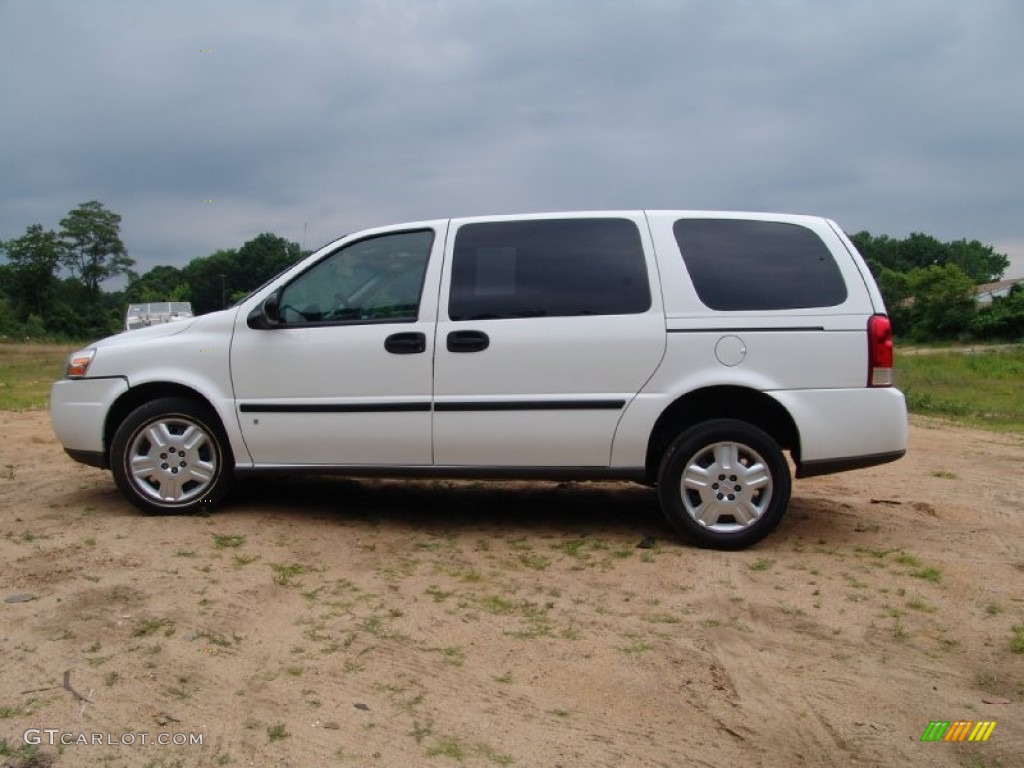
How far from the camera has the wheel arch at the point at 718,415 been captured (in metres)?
4.70

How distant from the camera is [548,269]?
15.8 ft

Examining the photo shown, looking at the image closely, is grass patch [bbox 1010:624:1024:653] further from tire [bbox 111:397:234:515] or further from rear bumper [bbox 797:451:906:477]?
tire [bbox 111:397:234:515]

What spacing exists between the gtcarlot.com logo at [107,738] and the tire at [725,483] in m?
2.72

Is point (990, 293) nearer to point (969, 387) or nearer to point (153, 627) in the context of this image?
point (969, 387)

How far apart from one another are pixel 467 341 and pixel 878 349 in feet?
7.08

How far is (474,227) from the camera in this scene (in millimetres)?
4949

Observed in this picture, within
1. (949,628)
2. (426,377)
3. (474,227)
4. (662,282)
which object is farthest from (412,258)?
(949,628)

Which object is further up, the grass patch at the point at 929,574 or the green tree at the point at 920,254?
the green tree at the point at 920,254

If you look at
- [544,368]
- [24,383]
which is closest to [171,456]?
[544,368]

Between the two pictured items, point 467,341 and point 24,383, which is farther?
point 24,383

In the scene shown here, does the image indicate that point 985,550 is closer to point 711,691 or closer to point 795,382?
point 795,382

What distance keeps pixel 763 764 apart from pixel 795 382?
2.39 m

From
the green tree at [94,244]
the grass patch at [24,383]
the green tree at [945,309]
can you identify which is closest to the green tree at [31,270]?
the green tree at [94,244]

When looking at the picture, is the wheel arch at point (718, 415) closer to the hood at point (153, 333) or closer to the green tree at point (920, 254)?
the hood at point (153, 333)
